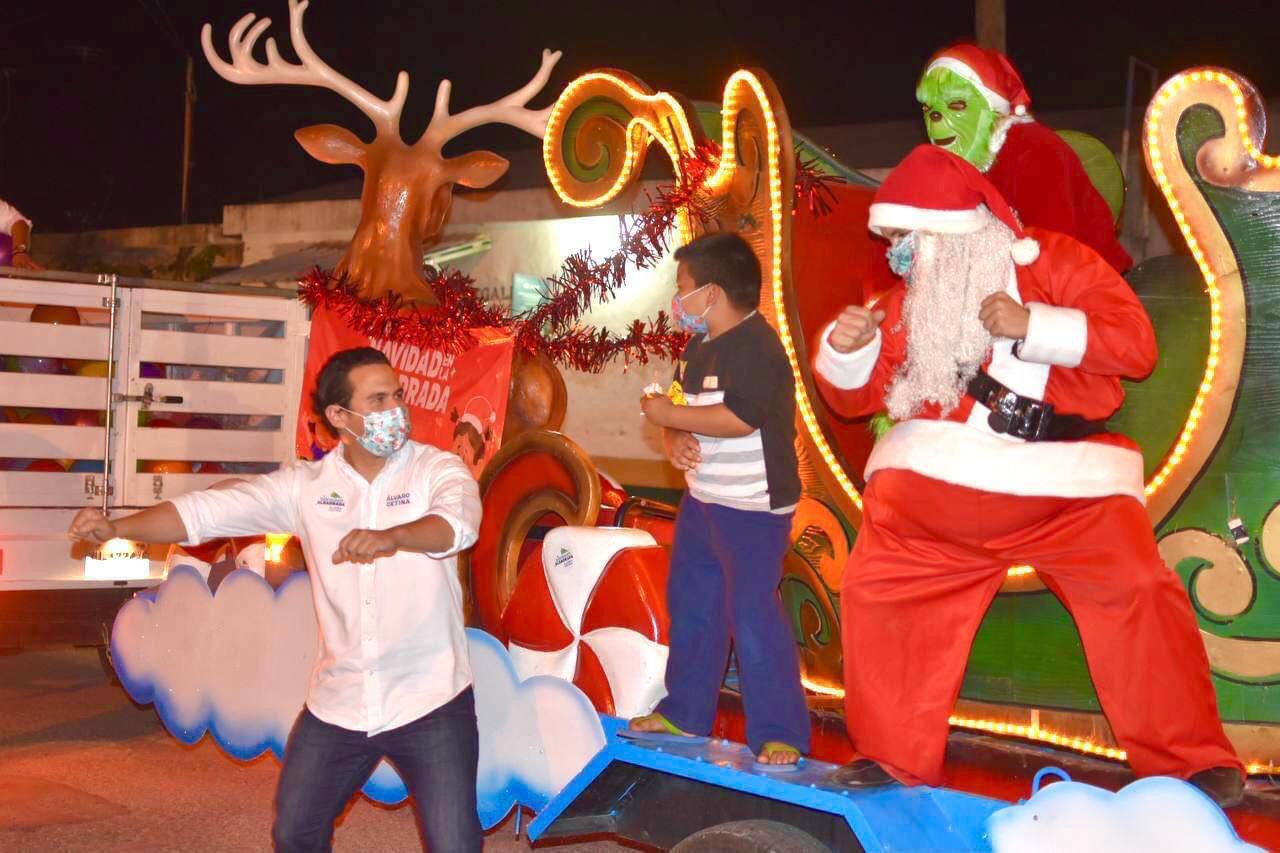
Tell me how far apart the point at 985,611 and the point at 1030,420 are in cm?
54

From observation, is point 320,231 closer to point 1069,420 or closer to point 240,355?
point 240,355

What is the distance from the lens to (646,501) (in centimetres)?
571

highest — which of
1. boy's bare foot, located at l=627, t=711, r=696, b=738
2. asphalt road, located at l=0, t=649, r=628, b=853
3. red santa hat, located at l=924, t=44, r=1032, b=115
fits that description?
red santa hat, located at l=924, t=44, r=1032, b=115

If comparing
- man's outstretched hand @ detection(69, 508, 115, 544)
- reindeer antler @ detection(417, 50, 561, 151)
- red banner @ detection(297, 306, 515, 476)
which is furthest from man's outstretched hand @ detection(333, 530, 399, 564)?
reindeer antler @ detection(417, 50, 561, 151)

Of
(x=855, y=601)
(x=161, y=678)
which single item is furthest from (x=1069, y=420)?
(x=161, y=678)

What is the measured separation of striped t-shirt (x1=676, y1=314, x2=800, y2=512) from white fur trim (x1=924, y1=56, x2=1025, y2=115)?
856 mm

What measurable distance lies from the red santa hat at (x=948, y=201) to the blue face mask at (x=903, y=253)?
6cm

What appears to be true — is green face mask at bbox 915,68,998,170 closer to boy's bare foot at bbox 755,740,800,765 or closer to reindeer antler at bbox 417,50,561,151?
boy's bare foot at bbox 755,740,800,765

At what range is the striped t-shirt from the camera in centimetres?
394

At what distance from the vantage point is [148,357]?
8.03 meters

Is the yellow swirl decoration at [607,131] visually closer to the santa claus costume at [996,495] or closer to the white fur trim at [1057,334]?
the santa claus costume at [996,495]

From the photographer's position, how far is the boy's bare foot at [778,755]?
361 cm

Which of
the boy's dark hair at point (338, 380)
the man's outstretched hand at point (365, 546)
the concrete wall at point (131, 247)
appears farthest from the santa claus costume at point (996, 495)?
the concrete wall at point (131, 247)

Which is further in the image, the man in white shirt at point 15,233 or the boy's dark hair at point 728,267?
the man in white shirt at point 15,233
